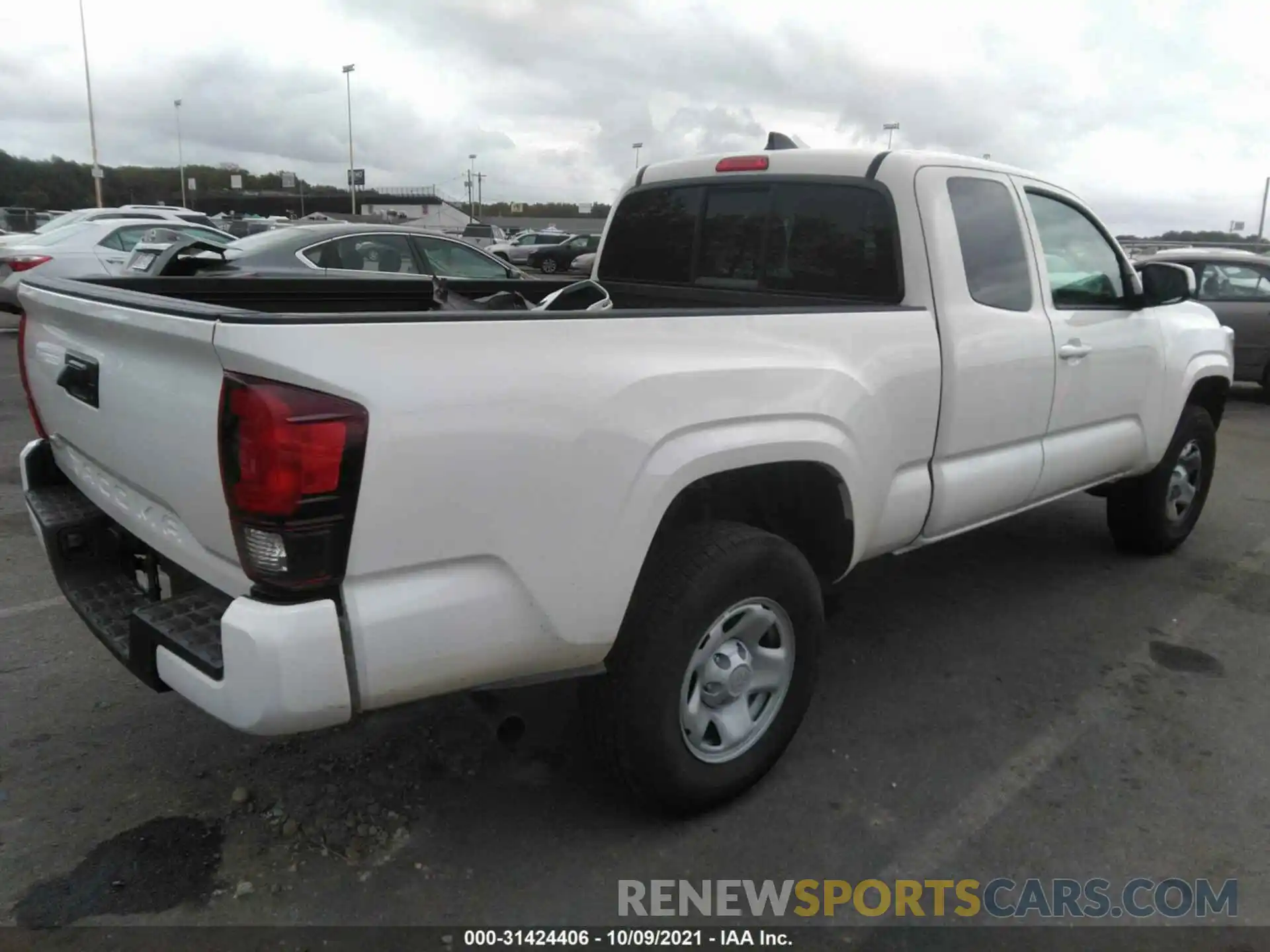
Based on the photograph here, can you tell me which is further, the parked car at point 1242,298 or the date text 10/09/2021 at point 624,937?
the parked car at point 1242,298

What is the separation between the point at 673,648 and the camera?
2.54 m

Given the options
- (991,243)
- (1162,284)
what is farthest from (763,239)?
(1162,284)

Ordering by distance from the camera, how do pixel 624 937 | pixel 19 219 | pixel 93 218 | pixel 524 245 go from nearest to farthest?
pixel 624 937 → pixel 93 218 → pixel 19 219 → pixel 524 245

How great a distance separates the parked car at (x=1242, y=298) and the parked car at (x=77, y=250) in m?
11.4

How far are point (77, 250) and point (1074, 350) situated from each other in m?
12.0

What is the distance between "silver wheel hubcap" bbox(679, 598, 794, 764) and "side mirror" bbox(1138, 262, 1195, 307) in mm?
2738

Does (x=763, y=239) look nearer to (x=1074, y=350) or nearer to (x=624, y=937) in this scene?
(x=1074, y=350)

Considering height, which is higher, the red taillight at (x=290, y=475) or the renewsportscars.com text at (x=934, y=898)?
the red taillight at (x=290, y=475)

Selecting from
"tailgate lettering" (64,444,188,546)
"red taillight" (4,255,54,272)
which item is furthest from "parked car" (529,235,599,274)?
"tailgate lettering" (64,444,188,546)

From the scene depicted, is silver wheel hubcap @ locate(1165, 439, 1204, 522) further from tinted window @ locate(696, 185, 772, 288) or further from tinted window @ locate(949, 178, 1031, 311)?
tinted window @ locate(696, 185, 772, 288)

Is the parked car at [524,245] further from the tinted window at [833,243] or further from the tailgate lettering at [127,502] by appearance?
the tailgate lettering at [127,502]

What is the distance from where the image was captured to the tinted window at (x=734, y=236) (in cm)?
395

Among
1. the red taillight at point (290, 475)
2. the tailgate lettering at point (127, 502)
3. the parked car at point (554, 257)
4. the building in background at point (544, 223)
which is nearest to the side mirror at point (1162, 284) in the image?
the red taillight at point (290, 475)

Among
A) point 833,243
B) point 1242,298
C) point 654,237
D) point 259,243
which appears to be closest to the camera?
point 833,243
